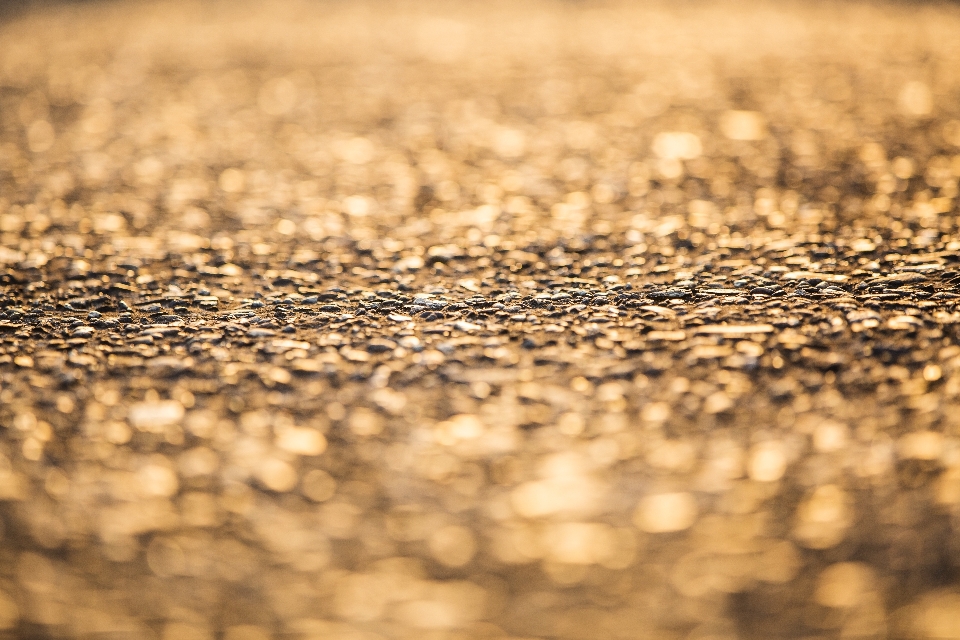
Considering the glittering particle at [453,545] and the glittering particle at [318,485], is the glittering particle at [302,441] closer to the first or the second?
the glittering particle at [318,485]

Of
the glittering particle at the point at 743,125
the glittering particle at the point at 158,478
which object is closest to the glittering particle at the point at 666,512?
the glittering particle at the point at 158,478

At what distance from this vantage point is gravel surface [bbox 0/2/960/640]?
1.42 metres

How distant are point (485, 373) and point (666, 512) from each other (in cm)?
62

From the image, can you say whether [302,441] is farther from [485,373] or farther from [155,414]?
[485,373]

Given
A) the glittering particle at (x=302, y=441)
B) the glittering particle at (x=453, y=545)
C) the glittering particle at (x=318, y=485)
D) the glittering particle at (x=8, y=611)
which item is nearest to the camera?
the glittering particle at (x=8, y=611)

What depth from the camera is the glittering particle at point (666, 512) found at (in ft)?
5.05

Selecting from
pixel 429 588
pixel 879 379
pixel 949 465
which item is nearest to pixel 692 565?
pixel 429 588

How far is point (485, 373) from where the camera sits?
202 cm

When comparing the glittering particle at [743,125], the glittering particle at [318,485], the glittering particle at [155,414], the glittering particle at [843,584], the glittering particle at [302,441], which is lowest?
the glittering particle at [843,584]

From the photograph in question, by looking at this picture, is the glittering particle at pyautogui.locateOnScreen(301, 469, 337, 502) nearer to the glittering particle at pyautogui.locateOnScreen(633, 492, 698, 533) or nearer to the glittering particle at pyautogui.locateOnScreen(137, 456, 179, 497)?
the glittering particle at pyautogui.locateOnScreen(137, 456, 179, 497)

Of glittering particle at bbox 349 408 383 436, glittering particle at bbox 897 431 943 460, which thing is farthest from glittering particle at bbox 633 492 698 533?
glittering particle at bbox 349 408 383 436

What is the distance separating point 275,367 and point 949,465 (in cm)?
155

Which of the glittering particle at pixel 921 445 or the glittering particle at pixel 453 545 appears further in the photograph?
the glittering particle at pixel 921 445

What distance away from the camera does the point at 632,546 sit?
4.91 ft
